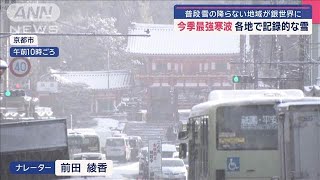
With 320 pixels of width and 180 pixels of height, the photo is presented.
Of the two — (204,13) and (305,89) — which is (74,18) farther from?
(204,13)

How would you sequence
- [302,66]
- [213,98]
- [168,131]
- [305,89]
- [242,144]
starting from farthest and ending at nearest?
[168,131] < [302,66] < [305,89] < [213,98] < [242,144]

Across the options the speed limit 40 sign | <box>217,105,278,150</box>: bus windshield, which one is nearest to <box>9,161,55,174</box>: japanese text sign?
<box>217,105,278,150</box>: bus windshield

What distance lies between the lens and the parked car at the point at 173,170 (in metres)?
30.2

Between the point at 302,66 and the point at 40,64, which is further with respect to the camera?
the point at 40,64

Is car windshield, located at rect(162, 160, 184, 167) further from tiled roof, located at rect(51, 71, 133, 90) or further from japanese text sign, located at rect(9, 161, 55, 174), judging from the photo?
tiled roof, located at rect(51, 71, 133, 90)

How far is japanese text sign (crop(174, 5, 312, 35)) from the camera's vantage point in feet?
51.0

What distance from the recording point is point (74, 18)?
6956cm

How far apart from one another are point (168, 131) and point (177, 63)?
20.3ft

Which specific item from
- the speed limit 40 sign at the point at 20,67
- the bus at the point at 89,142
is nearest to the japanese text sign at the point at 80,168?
the speed limit 40 sign at the point at 20,67

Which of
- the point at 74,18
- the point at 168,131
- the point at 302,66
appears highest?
the point at 74,18

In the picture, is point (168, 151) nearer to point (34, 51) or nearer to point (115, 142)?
point (115, 142)

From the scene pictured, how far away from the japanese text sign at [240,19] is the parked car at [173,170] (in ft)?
47.7

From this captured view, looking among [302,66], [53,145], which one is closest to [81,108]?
[302,66]

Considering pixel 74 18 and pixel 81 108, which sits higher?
pixel 74 18
